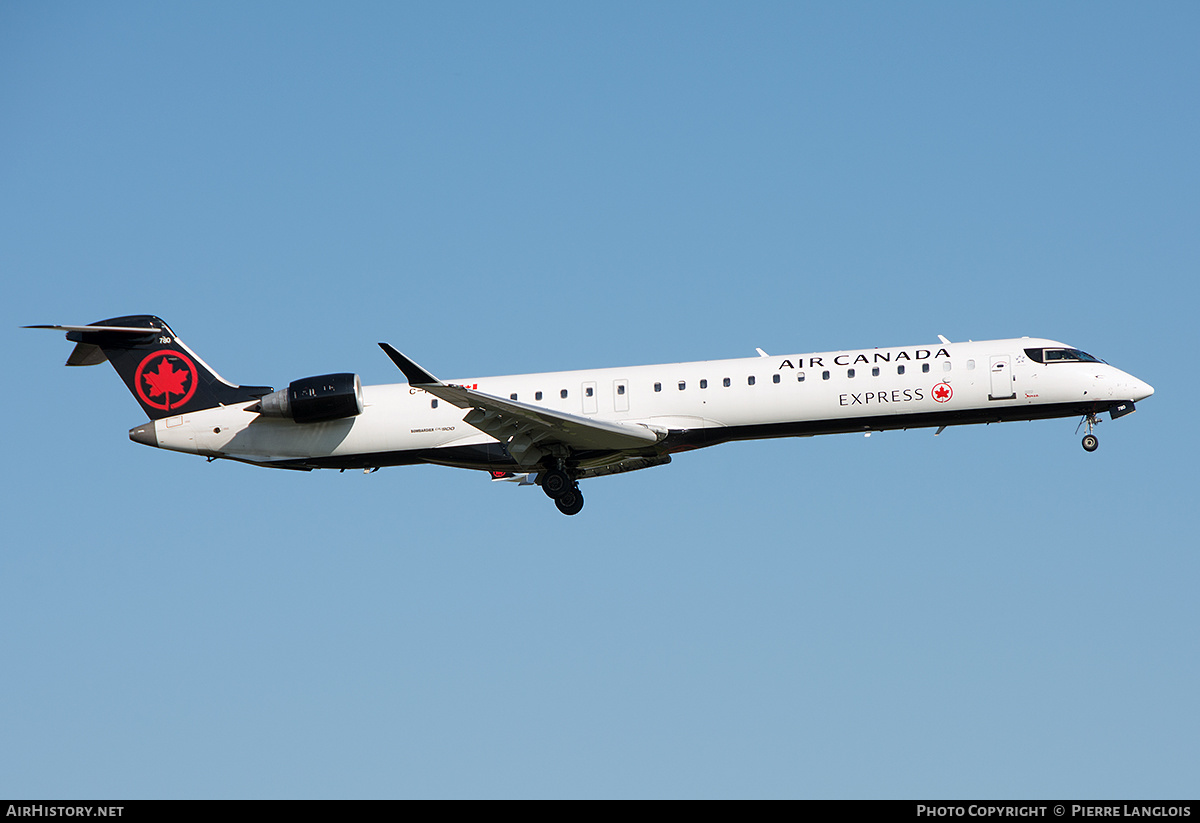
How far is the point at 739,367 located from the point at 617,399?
106 inches

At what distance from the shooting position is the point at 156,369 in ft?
94.8

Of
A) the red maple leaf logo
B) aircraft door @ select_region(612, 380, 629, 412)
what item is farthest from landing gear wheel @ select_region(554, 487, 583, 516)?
the red maple leaf logo

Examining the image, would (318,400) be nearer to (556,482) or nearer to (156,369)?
(156,369)

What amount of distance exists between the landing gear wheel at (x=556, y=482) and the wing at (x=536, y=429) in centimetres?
49

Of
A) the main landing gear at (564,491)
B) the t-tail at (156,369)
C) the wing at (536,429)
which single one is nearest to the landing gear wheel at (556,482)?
the main landing gear at (564,491)

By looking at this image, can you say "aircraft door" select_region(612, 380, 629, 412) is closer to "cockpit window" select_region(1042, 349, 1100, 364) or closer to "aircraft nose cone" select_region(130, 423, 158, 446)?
"cockpit window" select_region(1042, 349, 1100, 364)

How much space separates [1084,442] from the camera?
2720 centimetres

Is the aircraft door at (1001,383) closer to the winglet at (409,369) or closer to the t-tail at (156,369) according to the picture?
the winglet at (409,369)

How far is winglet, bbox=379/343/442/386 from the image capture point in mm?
22891

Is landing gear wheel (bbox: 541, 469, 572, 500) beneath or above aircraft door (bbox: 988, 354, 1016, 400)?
beneath

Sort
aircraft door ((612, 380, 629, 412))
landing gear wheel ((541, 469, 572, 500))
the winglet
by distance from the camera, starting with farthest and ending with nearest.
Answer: landing gear wheel ((541, 469, 572, 500)) → aircraft door ((612, 380, 629, 412)) → the winglet

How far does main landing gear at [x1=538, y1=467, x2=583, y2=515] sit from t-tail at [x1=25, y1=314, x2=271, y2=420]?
690cm

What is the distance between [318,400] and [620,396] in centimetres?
653
